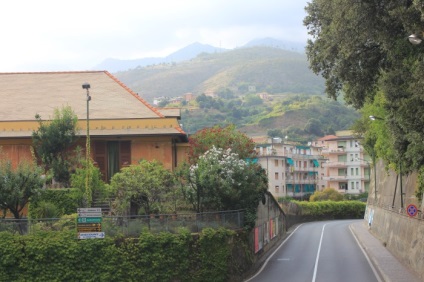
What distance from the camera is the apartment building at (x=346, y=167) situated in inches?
5625

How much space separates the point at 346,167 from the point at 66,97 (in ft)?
337

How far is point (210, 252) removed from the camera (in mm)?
31422

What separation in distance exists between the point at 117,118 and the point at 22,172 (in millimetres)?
13395

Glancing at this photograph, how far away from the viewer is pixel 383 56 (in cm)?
3353

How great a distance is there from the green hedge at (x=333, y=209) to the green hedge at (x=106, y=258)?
242ft

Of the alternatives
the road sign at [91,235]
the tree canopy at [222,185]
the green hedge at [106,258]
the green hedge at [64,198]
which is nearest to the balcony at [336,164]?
the tree canopy at [222,185]

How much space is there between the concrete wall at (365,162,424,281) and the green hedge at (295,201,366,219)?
25227mm

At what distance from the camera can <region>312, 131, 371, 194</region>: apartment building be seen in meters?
143

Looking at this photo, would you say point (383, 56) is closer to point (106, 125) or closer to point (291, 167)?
point (106, 125)

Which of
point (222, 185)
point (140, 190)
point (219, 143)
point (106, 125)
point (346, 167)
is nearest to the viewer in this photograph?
point (140, 190)

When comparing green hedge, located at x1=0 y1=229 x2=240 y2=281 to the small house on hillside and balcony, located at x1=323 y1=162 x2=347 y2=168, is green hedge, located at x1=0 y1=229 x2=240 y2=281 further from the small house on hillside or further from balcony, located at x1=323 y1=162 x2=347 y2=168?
balcony, located at x1=323 y1=162 x2=347 y2=168

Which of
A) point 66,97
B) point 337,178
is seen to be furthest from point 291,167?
point 66,97

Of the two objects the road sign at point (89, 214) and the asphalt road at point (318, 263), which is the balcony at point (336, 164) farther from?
the road sign at point (89, 214)

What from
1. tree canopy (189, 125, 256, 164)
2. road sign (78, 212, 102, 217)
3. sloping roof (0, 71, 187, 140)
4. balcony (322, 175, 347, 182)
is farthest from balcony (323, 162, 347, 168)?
road sign (78, 212, 102, 217)
